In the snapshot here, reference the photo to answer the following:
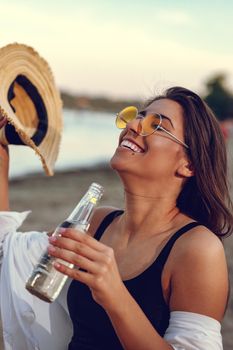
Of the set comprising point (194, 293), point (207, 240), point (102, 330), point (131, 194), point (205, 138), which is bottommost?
point (102, 330)

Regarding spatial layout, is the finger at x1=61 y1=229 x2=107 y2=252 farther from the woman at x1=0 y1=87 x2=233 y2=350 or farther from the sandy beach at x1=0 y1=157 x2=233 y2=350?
the sandy beach at x1=0 y1=157 x2=233 y2=350

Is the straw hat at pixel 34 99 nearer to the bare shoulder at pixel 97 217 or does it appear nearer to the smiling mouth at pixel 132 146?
the bare shoulder at pixel 97 217

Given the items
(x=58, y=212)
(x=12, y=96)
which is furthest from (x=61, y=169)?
(x=12, y=96)

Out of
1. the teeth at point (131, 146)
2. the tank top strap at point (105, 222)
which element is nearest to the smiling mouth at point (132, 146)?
the teeth at point (131, 146)

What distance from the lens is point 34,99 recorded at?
3322mm

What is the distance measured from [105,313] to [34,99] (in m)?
1.26

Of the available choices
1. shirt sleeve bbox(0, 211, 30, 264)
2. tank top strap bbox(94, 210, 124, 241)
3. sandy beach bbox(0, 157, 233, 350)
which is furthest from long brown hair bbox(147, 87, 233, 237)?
sandy beach bbox(0, 157, 233, 350)

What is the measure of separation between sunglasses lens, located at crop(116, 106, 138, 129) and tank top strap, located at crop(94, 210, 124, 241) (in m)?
0.45

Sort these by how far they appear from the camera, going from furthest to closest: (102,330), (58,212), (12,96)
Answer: (58,212) → (12,96) → (102,330)

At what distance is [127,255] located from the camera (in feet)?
9.22

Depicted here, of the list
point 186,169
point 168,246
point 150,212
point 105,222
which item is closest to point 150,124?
point 186,169

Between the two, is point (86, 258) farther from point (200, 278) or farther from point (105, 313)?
point (105, 313)

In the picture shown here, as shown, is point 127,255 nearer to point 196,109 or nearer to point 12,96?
point 196,109

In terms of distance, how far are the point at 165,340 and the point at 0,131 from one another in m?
1.32
